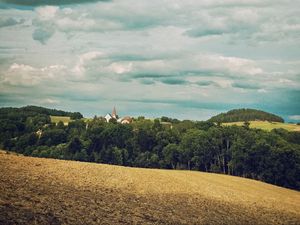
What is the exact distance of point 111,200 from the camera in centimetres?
3097

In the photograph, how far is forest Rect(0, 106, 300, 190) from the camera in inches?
4028

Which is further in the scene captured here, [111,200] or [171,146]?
[171,146]

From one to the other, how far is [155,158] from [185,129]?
20787 mm

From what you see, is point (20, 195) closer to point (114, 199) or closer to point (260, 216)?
point (114, 199)

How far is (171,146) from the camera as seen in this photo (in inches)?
4643

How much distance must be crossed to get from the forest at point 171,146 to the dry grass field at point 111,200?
56.1 metres

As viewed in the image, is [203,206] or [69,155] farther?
[69,155]

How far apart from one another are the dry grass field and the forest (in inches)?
2209

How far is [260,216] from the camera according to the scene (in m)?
36.5

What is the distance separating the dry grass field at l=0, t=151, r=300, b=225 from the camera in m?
23.8

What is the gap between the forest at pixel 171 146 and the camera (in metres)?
102

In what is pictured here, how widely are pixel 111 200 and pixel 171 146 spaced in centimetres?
8757

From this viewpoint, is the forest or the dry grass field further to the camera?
the forest

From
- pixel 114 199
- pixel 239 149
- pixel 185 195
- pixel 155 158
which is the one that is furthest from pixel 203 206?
pixel 155 158
